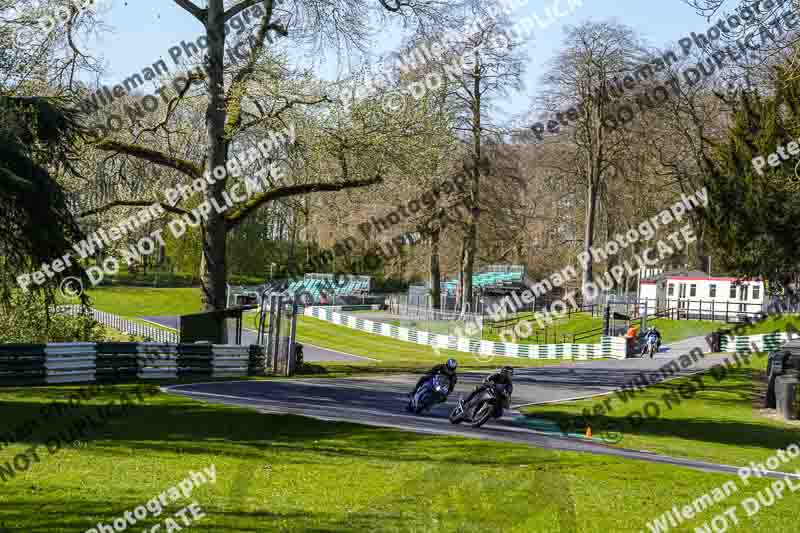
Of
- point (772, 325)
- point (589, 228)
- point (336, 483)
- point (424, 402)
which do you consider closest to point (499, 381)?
point (424, 402)

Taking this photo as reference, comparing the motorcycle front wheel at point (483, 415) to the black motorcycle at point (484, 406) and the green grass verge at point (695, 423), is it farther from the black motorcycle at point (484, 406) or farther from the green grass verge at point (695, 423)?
the green grass verge at point (695, 423)

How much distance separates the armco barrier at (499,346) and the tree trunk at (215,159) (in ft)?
71.5

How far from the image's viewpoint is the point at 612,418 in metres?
18.7

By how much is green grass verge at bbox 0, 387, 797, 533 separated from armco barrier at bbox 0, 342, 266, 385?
5396 millimetres

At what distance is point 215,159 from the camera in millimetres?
24000

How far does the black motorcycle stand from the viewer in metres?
14.7

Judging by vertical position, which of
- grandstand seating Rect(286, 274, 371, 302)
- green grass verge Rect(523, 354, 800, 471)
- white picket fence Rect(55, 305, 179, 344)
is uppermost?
grandstand seating Rect(286, 274, 371, 302)

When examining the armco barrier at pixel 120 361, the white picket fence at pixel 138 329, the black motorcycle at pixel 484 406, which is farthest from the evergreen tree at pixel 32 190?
the white picket fence at pixel 138 329

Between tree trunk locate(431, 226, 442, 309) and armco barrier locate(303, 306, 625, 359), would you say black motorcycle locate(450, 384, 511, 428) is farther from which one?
tree trunk locate(431, 226, 442, 309)

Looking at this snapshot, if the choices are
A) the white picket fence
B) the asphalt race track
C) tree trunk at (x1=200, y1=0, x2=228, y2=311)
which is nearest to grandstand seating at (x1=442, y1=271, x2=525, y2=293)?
the white picket fence

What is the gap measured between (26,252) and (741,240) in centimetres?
2773

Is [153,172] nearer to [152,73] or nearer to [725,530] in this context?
[152,73]

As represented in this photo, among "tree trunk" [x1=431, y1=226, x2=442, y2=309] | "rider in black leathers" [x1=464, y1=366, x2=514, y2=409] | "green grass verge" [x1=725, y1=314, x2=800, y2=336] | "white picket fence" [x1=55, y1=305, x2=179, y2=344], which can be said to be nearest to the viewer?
"rider in black leathers" [x1=464, y1=366, x2=514, y2=409]

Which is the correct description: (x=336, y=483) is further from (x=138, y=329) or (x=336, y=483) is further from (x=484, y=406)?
(x=138, y=329)
